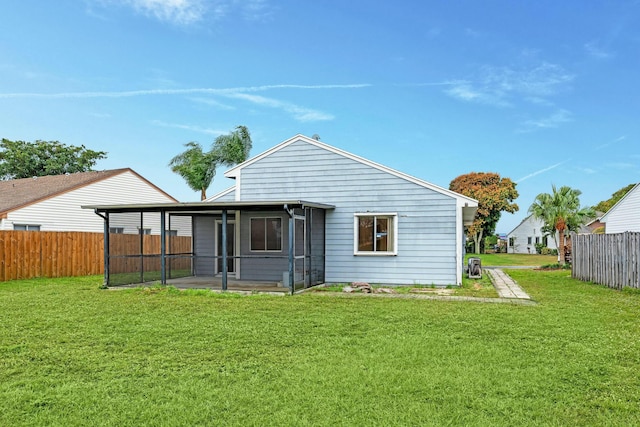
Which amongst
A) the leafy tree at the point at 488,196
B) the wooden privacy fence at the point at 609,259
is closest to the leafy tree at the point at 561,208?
the wooden privacy fence at the point at 609,259

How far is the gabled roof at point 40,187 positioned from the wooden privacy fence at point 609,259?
71.9ft

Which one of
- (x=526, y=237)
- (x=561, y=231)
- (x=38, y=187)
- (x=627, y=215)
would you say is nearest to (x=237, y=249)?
(x=38, y=187)

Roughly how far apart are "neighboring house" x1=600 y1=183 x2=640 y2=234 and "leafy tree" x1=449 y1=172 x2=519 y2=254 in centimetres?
1944

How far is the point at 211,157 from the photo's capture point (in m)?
30.5

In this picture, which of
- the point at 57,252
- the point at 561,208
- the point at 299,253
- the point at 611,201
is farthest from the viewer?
the point at 611,201

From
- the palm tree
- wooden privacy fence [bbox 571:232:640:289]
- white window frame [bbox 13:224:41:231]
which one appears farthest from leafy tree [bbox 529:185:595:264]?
white window frame [bbox 13:224:41:231]

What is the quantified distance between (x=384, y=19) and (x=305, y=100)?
5152 mm

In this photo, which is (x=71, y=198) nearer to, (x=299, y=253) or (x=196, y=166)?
(x=196, y=166)

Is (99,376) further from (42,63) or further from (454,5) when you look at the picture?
(42,63)

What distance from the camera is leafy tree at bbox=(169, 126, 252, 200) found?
3014 cm

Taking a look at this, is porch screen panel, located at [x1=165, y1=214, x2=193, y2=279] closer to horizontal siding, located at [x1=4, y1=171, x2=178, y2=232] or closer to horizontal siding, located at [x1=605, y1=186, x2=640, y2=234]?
horizontal siding, located at [x1=4, y1=171, x2=178, y2=232]

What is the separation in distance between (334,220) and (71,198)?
48.7 ft

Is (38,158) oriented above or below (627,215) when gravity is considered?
above

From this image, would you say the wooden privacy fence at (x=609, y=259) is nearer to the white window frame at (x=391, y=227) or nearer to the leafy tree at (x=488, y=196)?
the white window frame at (x=391, y=227)
